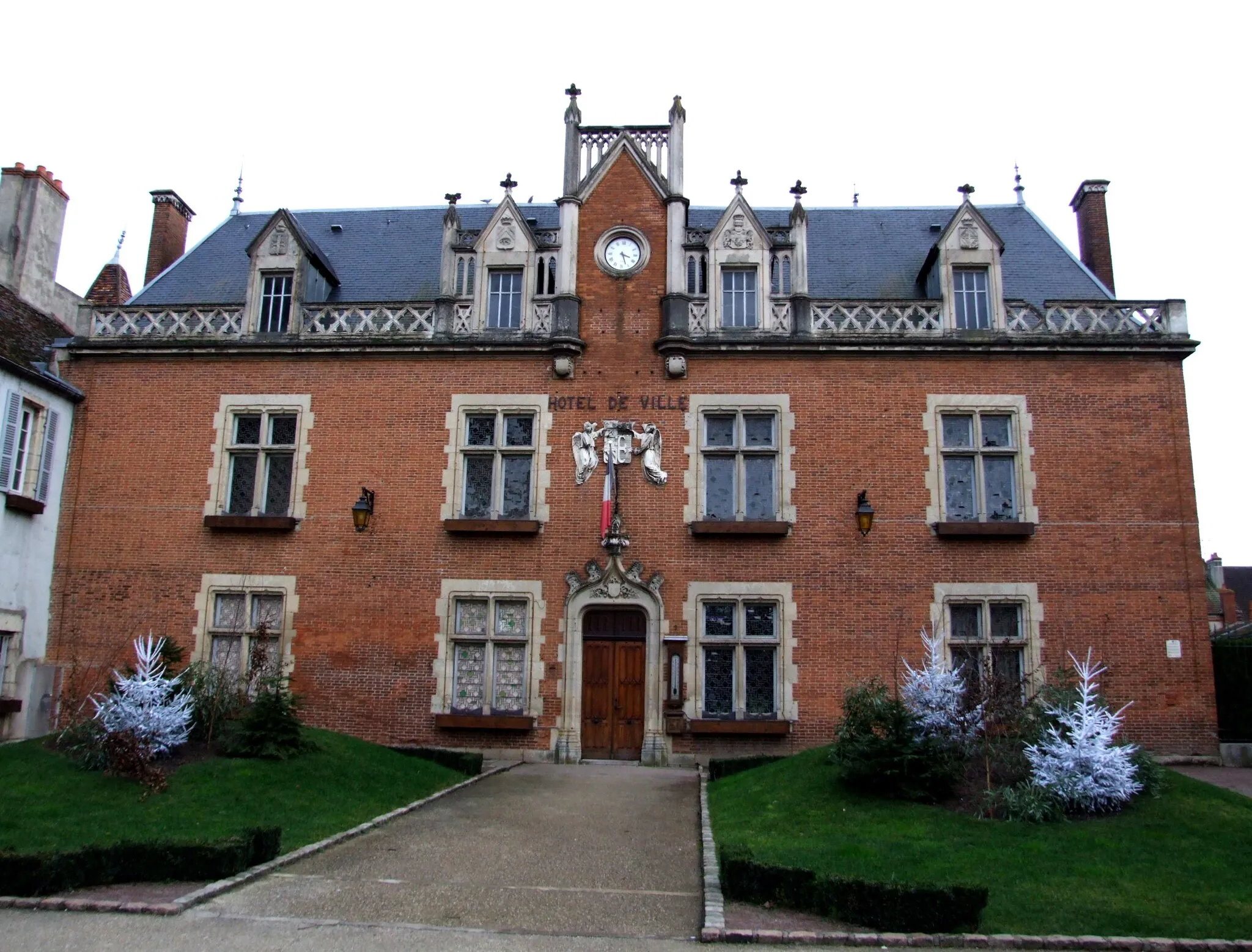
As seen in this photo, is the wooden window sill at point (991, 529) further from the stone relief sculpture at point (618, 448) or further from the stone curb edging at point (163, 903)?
the stone curb edging at point (163, 903)

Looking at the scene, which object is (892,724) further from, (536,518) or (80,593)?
(80,593)

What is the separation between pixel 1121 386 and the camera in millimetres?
19250

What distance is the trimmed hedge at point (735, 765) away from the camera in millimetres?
16812

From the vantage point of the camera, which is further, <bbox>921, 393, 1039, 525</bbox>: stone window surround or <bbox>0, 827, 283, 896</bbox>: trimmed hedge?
<bbox>921, 393, 1039, 525</bbox>: stone window surround

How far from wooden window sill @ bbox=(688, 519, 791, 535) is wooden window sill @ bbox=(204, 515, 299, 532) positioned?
7.67 meters

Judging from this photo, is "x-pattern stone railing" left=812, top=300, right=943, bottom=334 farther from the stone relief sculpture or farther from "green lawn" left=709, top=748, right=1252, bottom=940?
Answer: "green lawn" left=709, top=748, right=1252, bottom=940

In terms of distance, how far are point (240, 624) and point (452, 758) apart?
5208mm

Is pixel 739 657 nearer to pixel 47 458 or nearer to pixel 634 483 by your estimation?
pixel 634 483

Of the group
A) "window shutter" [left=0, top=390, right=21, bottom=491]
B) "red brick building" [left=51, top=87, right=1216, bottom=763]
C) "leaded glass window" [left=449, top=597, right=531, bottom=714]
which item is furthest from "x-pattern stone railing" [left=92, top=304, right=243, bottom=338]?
"leaded glass window" [left=449, top=597, right=531, bottom=714]

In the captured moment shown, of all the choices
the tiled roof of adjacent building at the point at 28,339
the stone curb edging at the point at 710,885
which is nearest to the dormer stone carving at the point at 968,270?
the stone curb edging at the point at 710,885

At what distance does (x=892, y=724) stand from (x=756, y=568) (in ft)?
20.2

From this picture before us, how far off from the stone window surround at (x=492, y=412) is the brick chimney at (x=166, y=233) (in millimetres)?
9112

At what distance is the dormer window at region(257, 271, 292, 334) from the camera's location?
812 inches

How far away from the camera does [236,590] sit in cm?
1936
